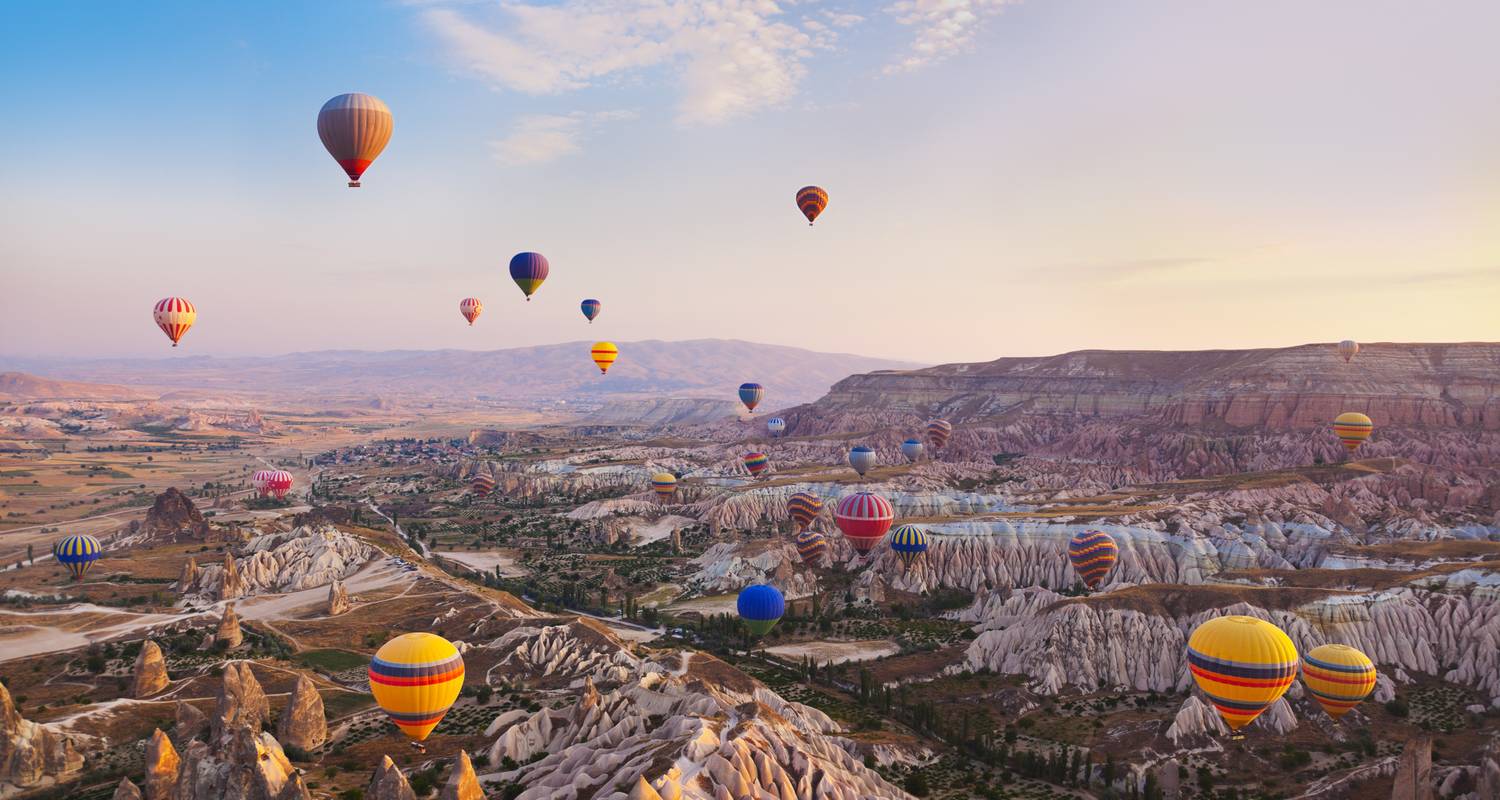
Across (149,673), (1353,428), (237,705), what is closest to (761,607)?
(237,705)

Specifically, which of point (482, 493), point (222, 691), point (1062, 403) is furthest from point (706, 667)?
point (1062, 403)

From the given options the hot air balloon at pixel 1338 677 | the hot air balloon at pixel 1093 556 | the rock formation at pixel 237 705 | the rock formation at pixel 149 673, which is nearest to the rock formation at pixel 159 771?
the rock formation at pixel 237 705

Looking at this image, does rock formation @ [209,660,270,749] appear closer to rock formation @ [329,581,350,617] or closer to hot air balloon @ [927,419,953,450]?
rock formation @ [329,581,350,617]

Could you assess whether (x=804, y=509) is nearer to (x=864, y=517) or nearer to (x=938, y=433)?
(x=864, y=517)

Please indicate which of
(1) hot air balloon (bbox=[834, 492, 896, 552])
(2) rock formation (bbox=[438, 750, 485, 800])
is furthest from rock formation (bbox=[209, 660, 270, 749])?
(1) hot air balloon (bbox=[834, 492, 896, 552])

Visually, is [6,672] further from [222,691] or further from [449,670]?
[449,670]

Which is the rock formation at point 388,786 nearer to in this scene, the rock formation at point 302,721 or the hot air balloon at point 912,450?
the rock formation at point 302,721
